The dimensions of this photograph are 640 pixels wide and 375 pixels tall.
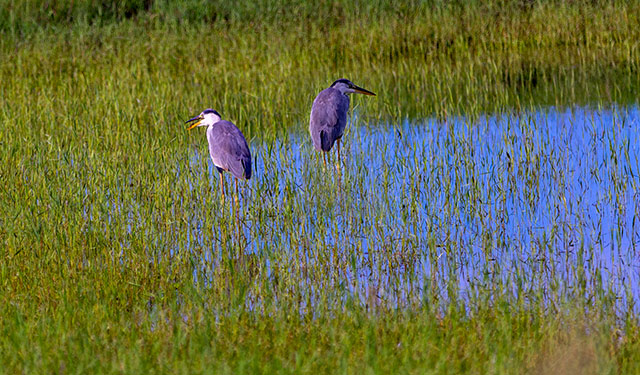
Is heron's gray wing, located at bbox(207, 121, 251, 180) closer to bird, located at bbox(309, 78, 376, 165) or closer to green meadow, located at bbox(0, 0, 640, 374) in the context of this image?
green meadow, located at bbox(0, 0, 640, 374)

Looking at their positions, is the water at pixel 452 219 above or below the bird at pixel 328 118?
below

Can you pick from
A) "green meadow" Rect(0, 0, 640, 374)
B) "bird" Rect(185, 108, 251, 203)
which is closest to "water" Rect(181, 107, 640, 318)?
"green meadow" Rect(0, 0, 640, 374)

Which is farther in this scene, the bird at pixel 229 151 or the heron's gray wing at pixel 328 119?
the heron's gray wing at pixel 328 119

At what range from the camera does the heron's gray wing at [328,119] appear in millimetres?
8289

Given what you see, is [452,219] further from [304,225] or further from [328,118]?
[328,118]

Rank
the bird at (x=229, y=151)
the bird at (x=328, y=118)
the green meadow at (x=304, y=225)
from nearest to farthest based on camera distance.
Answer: the green meadow at (x=304, y=225), the bird at (x=229, y=151), the bird at (x=328, y=118)

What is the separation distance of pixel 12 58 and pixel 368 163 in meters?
8.25

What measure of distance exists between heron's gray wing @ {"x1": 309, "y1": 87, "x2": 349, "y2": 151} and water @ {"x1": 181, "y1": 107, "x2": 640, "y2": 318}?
185 mm

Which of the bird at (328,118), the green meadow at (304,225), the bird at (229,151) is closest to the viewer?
the green meadow at (304,225)

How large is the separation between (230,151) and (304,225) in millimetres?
1378

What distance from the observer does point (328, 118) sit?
27.7ft

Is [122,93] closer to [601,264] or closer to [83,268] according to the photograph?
[83,268]

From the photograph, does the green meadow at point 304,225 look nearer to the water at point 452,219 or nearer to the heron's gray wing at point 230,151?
the water at point 452,219

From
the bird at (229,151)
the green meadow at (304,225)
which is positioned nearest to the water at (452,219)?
the green meadow at (304,225)
